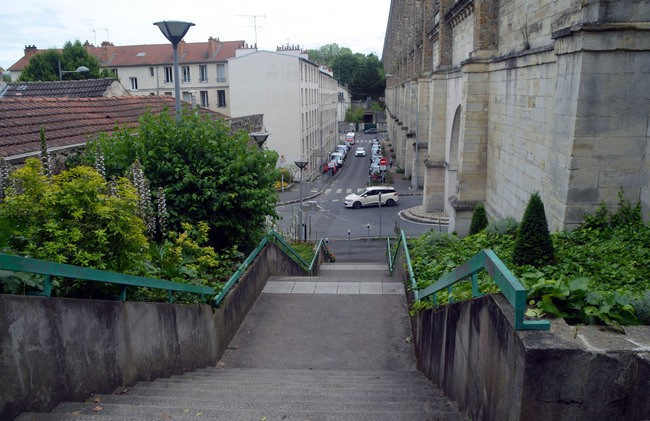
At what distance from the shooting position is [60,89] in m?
17.3

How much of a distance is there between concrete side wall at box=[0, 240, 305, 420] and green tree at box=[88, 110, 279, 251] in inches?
90.0

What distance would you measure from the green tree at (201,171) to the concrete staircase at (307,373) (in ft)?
5.91

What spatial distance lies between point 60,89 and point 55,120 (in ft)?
25.8

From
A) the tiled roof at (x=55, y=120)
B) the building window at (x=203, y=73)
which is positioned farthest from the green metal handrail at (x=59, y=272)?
the building window at (x=203, y=73)

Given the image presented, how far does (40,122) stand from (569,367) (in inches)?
401

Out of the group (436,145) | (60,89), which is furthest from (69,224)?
(436,145)

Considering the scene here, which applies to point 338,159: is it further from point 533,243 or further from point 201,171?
point 533,243

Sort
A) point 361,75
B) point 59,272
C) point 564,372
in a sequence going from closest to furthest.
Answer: point 564,372 < point 59,272 < point 361,75

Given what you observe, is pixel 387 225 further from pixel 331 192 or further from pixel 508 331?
pixel 508 331

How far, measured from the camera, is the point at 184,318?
6047 millimetres

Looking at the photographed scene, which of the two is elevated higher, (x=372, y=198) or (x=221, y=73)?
(x=221, y=73)

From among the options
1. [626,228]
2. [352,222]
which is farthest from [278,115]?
[626,228]

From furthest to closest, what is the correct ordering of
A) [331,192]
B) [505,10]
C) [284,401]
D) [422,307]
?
[331,192], [505,10], [422,307], [284,401]

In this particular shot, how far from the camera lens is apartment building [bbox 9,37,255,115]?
51812mm
